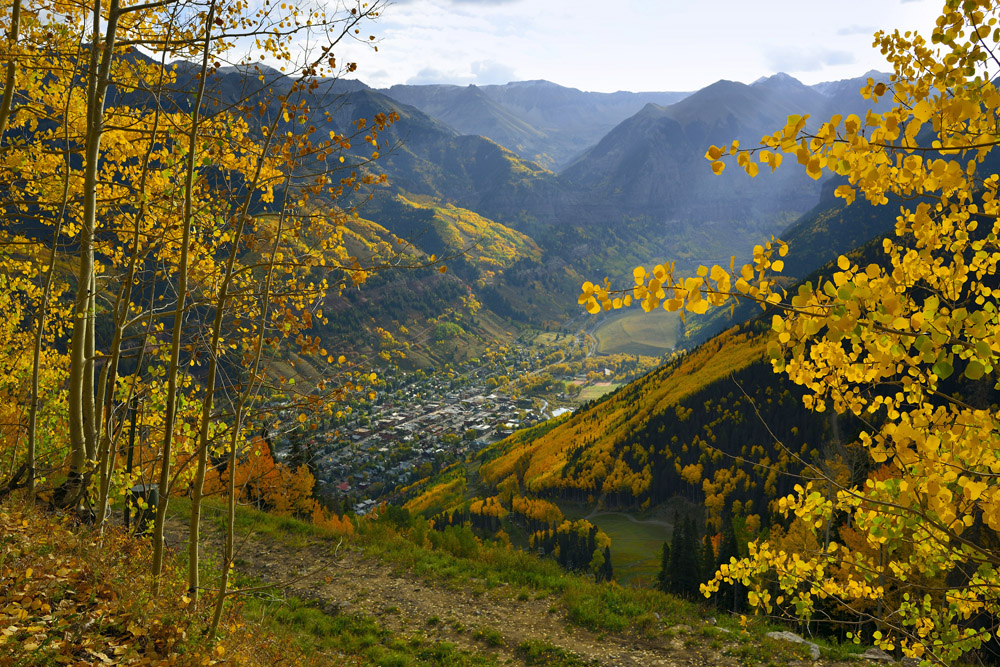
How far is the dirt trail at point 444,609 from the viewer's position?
11.6 metres

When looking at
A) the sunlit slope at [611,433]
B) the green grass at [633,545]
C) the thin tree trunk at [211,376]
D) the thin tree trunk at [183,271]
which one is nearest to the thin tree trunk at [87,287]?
the thin tree trunk at [183,271]

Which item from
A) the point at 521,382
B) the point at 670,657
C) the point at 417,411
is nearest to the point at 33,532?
the point at 670,657

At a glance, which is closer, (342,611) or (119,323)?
(119,323)

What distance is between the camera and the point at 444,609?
13375mm

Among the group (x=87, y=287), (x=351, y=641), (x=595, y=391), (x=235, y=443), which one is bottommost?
(x=595, y=391)

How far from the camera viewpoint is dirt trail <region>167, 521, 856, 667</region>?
458 inches

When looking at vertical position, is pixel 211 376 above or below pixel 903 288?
below

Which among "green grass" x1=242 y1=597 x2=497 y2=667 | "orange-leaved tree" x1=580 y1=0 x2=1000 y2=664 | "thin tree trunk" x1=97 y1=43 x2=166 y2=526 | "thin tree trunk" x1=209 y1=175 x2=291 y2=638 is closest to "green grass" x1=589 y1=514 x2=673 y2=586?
"green grass" x1=242 y1=597 x2=497 y2=667

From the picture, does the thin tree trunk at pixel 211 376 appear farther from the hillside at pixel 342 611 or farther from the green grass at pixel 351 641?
the green grass at pixel 351 641

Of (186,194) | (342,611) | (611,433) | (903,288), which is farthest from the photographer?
(611,433)

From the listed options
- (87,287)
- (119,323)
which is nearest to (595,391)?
(119,323)

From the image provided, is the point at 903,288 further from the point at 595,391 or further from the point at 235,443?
the point at 595,391

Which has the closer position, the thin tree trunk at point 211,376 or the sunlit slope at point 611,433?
the thin tree trunk at point 211,376

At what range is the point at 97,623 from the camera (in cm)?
571
